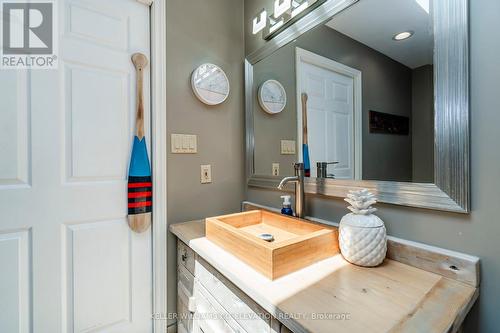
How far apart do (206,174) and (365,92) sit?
97cm

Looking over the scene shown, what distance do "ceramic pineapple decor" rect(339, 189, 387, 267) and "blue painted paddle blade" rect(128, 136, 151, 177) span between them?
100 cm

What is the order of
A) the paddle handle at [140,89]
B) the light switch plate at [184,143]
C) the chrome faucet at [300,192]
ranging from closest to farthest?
the chrome faucet at [300,192]
the paddle handle at [140,89]
the light switch plate at [184,143]

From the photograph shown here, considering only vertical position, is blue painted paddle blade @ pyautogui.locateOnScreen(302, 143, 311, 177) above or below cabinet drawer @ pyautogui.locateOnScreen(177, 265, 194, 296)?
above

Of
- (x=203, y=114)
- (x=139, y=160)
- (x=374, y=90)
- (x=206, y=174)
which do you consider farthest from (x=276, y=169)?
(x=139, y=160)

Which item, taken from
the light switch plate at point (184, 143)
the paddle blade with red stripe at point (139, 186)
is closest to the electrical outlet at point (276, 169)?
the light switch plate at point (184, 143)

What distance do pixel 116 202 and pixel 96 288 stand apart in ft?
1.40

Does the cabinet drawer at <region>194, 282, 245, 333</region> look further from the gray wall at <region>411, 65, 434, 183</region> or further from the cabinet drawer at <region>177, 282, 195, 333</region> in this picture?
the gray wall at <region>411, 65, 434, 183</region>

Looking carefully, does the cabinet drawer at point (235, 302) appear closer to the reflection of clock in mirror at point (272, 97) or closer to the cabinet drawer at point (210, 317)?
the cabinet drawer at point (210, 317)

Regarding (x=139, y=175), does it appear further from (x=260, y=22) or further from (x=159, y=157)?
(x=260, y=22)

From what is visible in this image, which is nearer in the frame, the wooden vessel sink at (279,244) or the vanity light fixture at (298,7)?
the wooden vessel sink at (279,244)

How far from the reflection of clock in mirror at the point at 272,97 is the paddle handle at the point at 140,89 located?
70 cm

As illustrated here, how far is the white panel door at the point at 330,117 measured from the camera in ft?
3.44

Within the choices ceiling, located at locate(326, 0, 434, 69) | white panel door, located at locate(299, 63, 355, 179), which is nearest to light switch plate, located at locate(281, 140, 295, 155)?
white panel door, located at locate(299, 63, 355, 179)

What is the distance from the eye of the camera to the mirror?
0.82m
